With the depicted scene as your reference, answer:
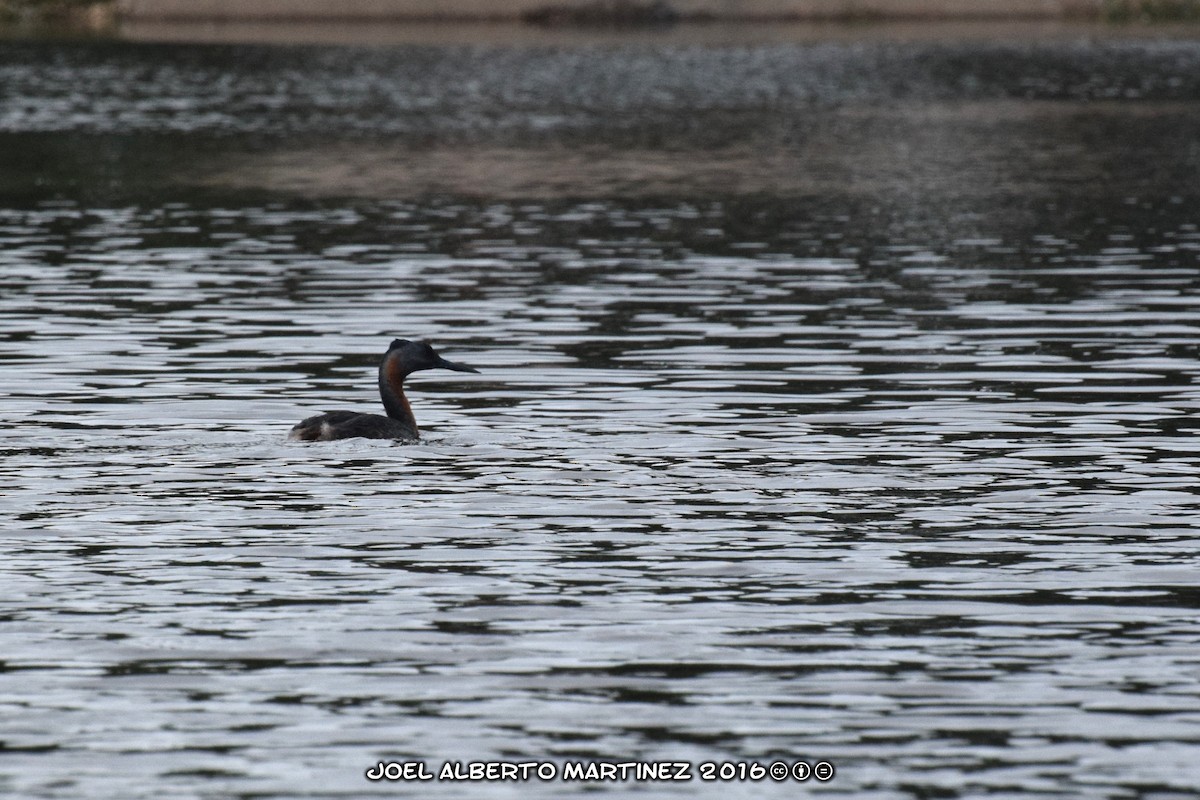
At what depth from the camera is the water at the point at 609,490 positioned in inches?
456

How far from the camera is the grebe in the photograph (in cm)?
1895

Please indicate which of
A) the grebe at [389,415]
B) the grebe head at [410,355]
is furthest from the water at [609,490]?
the grebe head at [410,355]

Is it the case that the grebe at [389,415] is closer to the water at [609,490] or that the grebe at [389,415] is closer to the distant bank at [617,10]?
the water at [609,490]

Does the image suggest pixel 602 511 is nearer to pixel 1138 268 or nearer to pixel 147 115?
→ pixel 1138 268

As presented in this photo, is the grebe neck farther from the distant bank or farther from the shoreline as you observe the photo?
the distant bank

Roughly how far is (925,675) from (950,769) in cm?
154

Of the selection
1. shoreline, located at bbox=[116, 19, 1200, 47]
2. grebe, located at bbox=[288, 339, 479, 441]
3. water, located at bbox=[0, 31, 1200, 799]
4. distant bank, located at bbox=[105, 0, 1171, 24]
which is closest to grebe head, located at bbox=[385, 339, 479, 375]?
grebe, located at bbox=[288, 339, 479, 441]

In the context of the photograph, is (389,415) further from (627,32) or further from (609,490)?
(627,32)

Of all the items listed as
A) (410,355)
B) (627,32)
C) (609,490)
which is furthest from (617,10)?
(609,490)

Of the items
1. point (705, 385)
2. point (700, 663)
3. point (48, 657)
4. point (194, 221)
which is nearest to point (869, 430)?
point (705, 385)

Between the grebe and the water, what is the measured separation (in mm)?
177

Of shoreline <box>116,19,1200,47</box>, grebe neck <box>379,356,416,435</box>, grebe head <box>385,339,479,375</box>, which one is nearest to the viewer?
grebe neck <box>379,356,416,435</box>

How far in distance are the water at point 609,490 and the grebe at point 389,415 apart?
18cm

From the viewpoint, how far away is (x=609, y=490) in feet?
57.3
